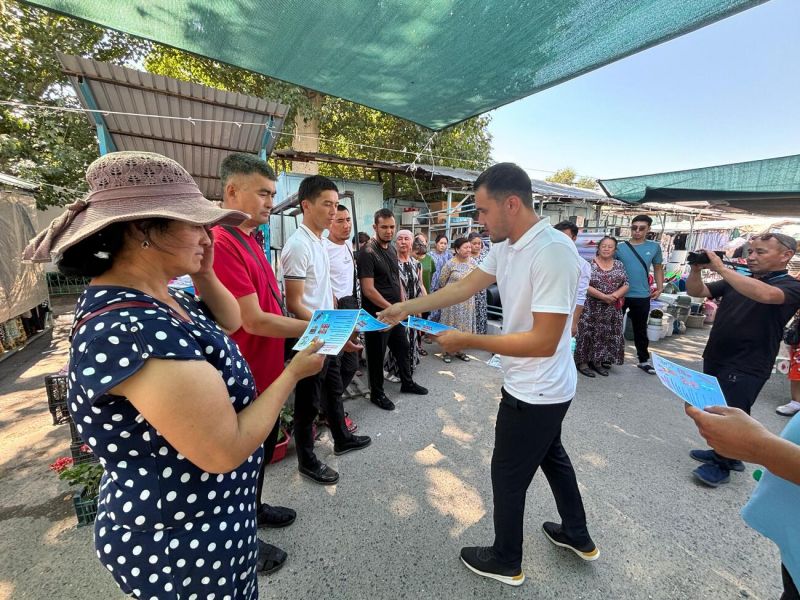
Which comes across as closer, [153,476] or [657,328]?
[153,476]

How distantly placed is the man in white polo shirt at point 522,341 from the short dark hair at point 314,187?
1185 mm

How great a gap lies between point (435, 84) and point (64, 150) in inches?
397

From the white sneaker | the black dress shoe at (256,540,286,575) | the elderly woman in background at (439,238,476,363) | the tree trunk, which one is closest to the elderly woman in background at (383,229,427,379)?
the elderly woman in background at (439,238,476,363)

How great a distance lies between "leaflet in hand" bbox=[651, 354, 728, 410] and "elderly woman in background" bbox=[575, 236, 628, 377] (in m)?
3.48

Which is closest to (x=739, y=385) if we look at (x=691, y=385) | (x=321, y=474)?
(x=691, y=385)

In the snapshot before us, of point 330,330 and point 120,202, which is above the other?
point 120,202

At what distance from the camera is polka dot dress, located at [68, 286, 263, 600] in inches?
30.4

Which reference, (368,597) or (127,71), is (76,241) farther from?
(127,71)

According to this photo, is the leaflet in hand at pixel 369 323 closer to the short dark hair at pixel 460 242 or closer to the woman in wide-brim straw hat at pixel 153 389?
the woman in wide-brim straw hat at pixel 153 389

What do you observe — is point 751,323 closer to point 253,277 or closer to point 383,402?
point 383,402

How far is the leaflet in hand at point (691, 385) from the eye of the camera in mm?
1202

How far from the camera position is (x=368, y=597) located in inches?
70.4

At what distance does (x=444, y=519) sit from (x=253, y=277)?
1.98m

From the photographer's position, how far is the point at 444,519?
89.1 inches
